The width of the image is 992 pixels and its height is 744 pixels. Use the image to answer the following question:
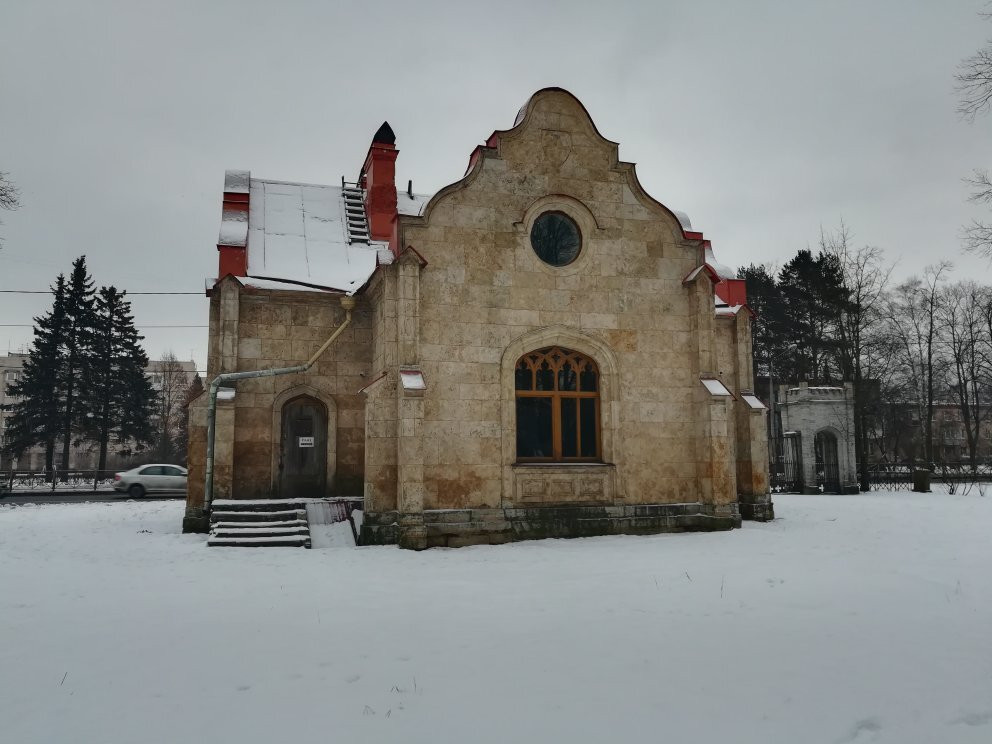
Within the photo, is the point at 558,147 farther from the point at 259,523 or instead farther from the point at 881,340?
the point at 881,340

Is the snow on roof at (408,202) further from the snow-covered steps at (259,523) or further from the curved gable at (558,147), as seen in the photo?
the snow-covered steps at (259,523)

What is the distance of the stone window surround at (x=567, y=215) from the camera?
571 inches

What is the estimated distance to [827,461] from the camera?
2844cm

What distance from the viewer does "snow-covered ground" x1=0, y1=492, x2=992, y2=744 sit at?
4785mm

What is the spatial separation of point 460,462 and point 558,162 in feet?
21.9

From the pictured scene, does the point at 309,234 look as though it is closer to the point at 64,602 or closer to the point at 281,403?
the point at 281,403

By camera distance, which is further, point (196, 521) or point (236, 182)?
point (236, 182)

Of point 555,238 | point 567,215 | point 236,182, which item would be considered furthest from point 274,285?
point 567,215

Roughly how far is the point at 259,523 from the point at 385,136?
37.6ft

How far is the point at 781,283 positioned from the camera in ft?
153

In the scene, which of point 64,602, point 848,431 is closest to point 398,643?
point 64,602

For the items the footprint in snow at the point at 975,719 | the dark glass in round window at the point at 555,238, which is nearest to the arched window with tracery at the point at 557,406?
the dark glass in round window at the point at 555,238

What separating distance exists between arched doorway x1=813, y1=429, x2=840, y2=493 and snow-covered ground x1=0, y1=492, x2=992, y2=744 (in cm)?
1699

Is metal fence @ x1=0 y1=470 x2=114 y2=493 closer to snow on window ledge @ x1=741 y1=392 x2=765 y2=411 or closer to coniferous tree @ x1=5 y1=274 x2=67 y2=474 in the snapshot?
coniferous tree @ x1=5 y1=274 x2=67 y2=474
